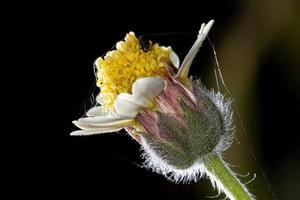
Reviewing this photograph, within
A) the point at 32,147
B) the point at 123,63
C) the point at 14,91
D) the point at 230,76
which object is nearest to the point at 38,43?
the point at 14,91

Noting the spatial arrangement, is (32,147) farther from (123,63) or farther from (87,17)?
(123,63)

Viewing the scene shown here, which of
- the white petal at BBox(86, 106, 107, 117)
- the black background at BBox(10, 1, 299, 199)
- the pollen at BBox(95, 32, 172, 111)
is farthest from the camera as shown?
the black background at BBox(10, 1, 299, 199)

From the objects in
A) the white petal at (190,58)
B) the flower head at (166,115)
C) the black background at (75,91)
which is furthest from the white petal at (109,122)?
the black background at (75,91)

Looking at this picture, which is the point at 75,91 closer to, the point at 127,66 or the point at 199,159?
the point at 127,66

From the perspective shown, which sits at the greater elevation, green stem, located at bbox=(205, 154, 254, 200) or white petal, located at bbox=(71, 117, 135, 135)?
white petal, located at bbox=(71, 117, 135, 135)

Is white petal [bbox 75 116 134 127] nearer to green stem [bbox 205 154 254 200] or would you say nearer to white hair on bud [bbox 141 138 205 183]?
white hair on bud [bbox 141 138 205 183]

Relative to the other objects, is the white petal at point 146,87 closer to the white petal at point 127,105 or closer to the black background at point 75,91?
the white petal at point 127,105

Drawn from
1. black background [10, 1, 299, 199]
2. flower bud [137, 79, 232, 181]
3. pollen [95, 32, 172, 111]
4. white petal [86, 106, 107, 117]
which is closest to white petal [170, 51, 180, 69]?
pollen [95, 32, 172, 111]
